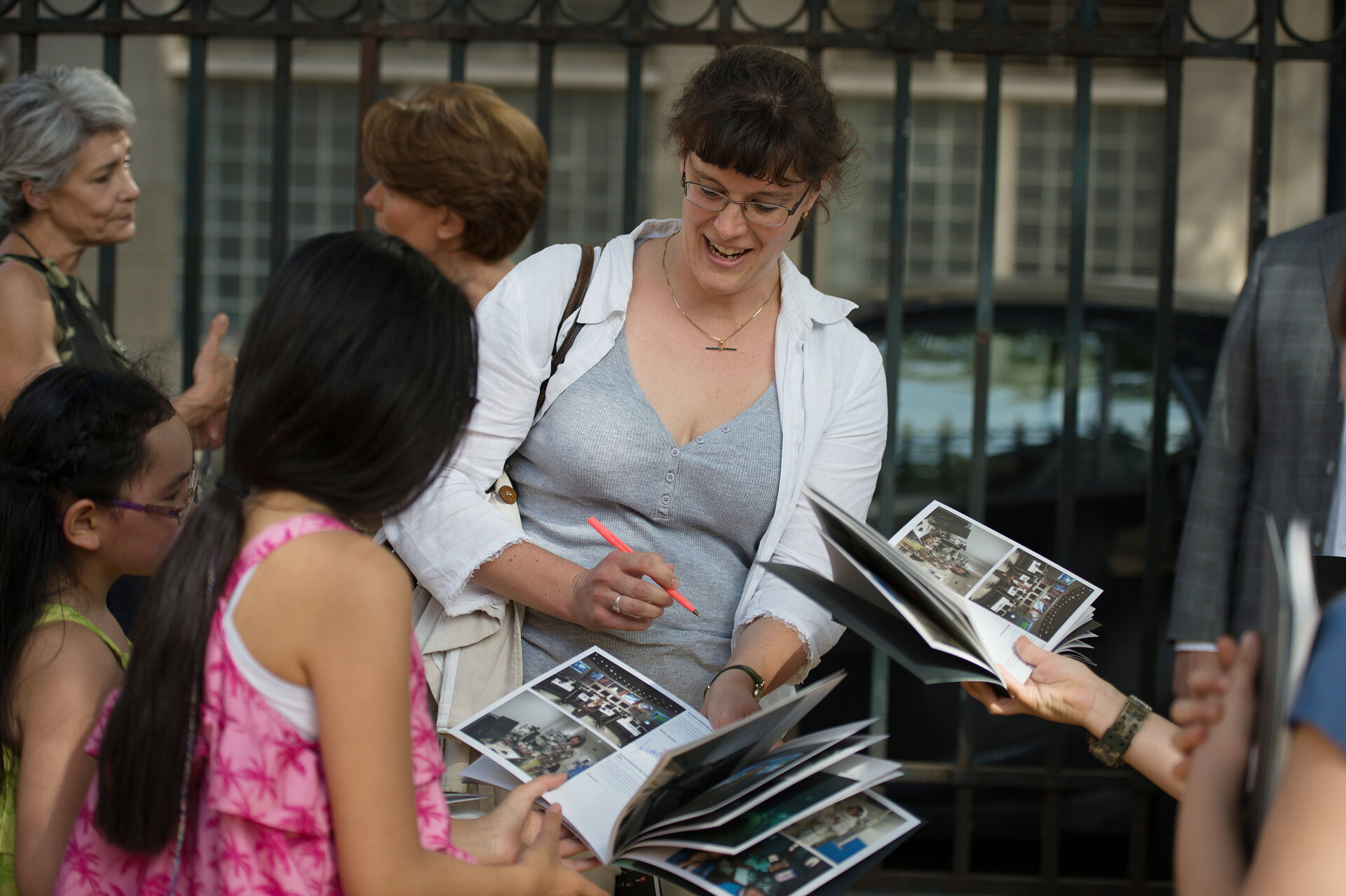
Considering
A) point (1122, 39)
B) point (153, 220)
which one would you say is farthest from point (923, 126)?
point (1122, 39)

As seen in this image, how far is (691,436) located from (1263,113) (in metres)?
1.69

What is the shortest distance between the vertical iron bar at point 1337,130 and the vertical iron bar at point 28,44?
3039 mm

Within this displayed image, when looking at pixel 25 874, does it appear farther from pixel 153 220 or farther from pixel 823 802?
pixel 153 220

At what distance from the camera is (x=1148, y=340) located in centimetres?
381

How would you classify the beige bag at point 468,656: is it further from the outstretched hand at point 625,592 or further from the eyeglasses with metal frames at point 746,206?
the eyeglasses with metal frames at point 746,206

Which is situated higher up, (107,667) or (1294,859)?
(1294,859)

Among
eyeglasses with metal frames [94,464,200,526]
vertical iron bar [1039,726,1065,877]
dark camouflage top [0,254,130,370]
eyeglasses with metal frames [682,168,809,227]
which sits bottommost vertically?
vertical iron bar [1039,726,1065,877]

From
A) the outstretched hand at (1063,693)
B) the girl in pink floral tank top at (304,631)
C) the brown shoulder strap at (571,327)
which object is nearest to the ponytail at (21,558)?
the girl in pink floral tank top at (304,631)

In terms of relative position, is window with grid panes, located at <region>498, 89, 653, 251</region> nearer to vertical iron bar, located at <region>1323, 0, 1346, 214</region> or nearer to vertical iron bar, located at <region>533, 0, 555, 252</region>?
vertical iron bar, located at <region>533, 0, 555, 252</region>

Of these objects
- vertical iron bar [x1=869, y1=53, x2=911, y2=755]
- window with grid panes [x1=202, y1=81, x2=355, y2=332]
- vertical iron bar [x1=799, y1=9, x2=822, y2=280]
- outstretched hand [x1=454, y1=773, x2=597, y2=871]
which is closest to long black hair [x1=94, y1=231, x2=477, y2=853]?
outstretched hand [x1=454, y1=773, x2=597, y2=871]

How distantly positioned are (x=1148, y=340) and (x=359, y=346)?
307 centimetres

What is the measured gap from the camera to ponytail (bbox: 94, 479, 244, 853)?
133 cm

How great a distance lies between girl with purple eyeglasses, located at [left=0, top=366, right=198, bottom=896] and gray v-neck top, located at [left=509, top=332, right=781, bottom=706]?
0.57 metres

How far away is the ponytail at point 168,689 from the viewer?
4.35ft
